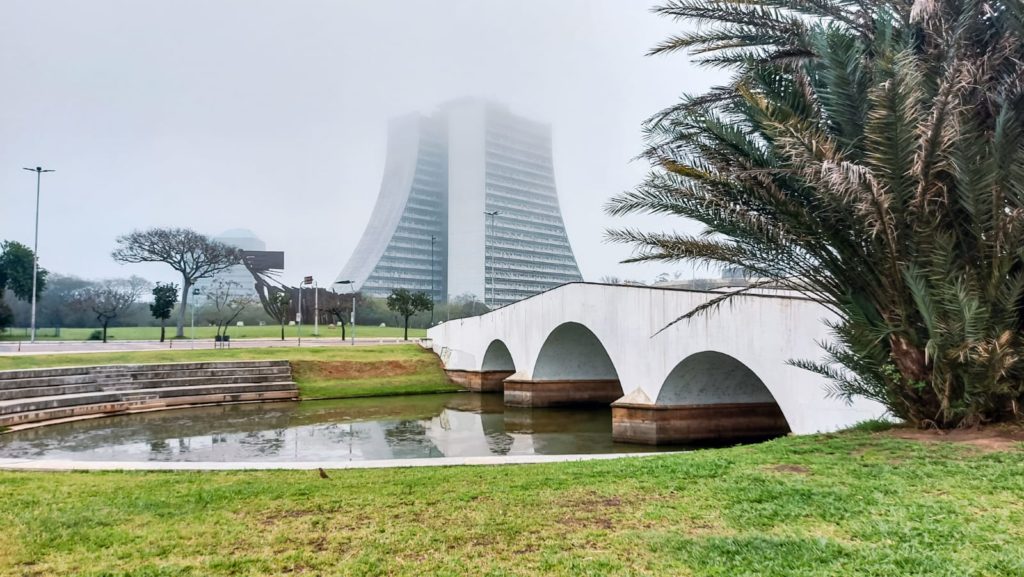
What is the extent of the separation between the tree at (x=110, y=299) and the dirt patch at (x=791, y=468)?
129ft

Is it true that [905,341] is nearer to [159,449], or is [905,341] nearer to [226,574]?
[226,574]

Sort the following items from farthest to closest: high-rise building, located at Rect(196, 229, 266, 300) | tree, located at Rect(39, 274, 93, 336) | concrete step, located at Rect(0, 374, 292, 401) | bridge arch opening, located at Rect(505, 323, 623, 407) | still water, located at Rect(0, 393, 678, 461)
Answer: high-rise building, located at Rect(196, 229, 266, 300) → tree, located at Rect(39, 274, 93, 336) → bridge arch opening, located at Rect(505, 323, 623, 407) → concrete step, located at Rect(0, 374, 292, 401) → still water, located at Rect(0, 393, 678, 461)

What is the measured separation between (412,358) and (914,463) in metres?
25.9

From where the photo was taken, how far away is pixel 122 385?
70.1 feet

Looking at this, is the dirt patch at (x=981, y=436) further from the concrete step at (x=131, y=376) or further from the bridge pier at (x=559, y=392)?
the concrete step at (x=131, y=376)

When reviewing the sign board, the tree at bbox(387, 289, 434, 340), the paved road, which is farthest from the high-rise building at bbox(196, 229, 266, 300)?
the paved road

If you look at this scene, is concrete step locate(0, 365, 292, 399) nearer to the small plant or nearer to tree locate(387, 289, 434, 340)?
tree locate(387, 289, 434, 340)

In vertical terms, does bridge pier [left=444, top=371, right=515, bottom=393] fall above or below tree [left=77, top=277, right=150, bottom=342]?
below

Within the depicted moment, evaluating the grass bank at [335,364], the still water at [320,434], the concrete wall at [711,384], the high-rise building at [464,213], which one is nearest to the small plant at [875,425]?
the concrete wall at [711,384]

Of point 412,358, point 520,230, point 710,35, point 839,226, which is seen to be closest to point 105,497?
point 839,226

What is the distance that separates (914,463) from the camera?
19.0 feet

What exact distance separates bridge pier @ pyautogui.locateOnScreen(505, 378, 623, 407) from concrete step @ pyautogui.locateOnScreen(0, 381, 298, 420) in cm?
817

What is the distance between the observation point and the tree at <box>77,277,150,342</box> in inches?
1642

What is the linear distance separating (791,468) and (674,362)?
24.9ft
